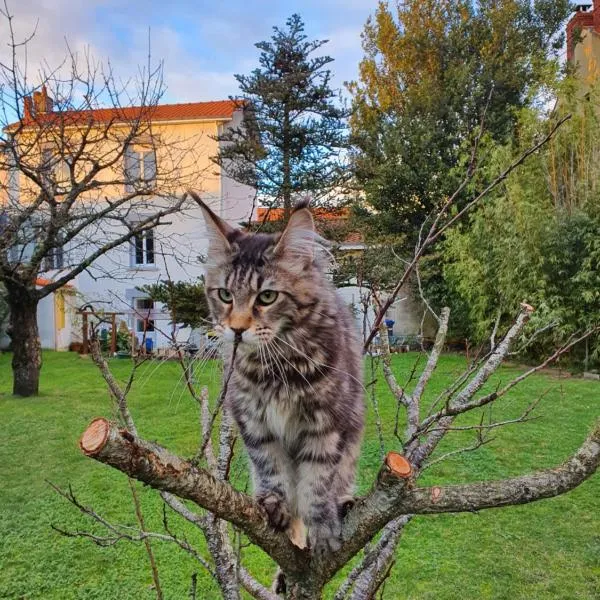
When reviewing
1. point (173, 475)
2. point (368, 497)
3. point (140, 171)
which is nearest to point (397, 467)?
point (368, 497)

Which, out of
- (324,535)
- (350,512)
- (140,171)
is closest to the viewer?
(350,512)

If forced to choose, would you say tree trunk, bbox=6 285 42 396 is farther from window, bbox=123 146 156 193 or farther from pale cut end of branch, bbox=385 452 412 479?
pale cut end of branch, bbox=385 452 412 479

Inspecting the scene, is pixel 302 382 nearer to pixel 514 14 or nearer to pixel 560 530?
pixel 560 530

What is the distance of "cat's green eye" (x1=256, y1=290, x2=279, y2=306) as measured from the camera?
1.37 metres

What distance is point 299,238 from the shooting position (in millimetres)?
1413

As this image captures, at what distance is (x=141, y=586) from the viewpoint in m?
3.11

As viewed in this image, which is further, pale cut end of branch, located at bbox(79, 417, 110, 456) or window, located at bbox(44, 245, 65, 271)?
window, located at bbox(44, 245, 65, 271)

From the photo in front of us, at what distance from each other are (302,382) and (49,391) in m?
7.84

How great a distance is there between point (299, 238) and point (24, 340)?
709 cm

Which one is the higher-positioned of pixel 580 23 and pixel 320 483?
pixel 580 23

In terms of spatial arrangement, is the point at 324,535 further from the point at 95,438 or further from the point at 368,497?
the point at 95,438

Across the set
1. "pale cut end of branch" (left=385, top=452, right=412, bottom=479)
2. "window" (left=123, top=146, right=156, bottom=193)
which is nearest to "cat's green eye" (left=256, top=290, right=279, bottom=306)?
"pale cut end of branch" (left=385, top=452, right=412, bottom=479)

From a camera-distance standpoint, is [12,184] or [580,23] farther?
[580,23]

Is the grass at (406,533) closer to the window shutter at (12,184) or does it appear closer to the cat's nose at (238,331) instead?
the cat's nose at (238,331)
